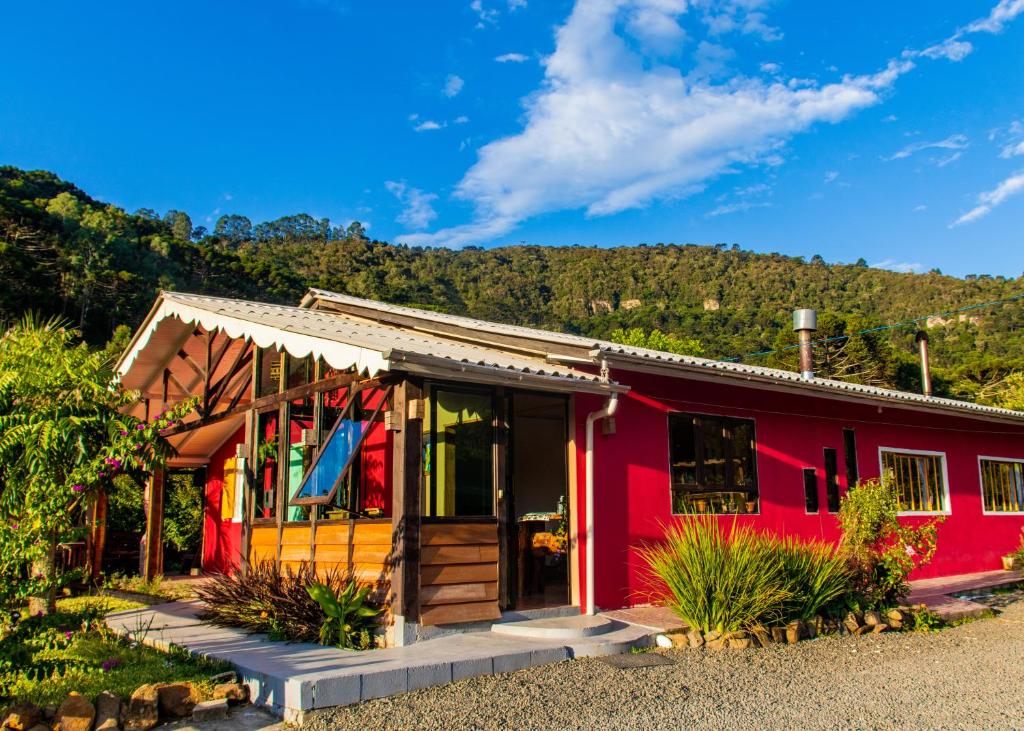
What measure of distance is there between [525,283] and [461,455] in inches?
1819

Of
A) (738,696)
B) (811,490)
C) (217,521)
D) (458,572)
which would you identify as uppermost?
(811,490)

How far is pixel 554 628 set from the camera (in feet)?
25.2

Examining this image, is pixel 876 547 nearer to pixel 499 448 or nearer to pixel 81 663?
pixel 499 448

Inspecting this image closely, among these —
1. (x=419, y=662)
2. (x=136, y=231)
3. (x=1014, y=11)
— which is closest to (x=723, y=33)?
(x=1014, y=11)

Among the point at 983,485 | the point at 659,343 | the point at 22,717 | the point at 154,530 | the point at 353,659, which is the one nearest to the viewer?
the point at 22,717

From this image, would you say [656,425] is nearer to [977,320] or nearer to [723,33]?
[723,33]

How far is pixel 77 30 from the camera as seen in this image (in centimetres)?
2097

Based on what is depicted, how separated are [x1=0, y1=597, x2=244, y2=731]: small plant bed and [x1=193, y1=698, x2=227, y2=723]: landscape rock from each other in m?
0.10

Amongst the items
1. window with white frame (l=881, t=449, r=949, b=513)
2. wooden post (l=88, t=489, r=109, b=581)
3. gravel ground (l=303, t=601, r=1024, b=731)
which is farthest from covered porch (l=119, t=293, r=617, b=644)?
window with white frame (l=881, t=449, r=949, b=513)

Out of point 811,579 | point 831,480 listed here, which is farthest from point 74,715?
point 831,480

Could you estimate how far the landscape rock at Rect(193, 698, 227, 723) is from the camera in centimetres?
559

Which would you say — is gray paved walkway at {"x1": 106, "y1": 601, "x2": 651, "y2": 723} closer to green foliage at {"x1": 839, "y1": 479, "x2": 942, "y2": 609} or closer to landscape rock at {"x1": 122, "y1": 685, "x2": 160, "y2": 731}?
landscape rock at {"x1": 122, "y1": 685, "x2": 160, "y2": 731}

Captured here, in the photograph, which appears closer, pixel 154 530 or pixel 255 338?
pixel 255 338

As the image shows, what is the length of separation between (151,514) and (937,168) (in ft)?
68.9
